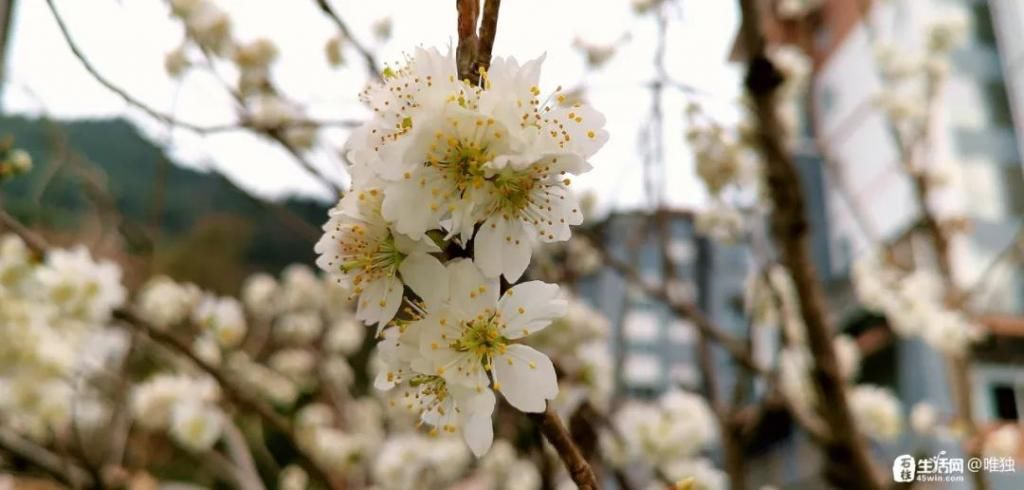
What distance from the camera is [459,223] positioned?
1.32ft

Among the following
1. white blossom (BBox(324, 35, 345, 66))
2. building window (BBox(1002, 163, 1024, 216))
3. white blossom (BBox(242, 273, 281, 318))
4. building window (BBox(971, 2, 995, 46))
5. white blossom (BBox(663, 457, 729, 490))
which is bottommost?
white blossom (BBox(663, 457, 729, 490))

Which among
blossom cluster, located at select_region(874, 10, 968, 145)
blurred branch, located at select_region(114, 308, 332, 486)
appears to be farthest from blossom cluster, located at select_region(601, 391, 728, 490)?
blossom cluster, located at select_region(874, 10, 968, 145)

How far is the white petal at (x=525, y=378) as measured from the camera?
1.30ft

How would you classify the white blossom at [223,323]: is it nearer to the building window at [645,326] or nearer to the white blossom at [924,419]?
the building window at [645,326]

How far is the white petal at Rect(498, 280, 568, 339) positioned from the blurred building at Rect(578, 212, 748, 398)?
1603 mm

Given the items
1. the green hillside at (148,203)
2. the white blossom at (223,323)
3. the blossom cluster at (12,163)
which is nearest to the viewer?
the blossom cluster at (12,163)

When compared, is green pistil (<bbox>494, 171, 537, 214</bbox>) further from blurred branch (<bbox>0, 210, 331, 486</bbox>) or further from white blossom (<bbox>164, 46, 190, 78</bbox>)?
white blossom (<bbox>164, 46, 190, 78</bbox>)

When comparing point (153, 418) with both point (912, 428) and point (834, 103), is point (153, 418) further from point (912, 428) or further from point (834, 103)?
point (834, 103)

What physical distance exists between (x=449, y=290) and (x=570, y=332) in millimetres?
1411

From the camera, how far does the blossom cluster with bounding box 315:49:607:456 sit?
396 millimetres

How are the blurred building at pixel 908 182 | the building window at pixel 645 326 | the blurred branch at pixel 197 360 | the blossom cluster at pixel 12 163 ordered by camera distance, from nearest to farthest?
the blossom cluster at pixel 12 163 → the blurred branch at pixel 197 360 → the blurred building at pixel 908 182 → the building window at pixel 645 326

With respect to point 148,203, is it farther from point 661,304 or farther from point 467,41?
point 467,41

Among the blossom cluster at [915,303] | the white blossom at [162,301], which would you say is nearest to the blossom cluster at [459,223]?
the white blossom at [162,301]

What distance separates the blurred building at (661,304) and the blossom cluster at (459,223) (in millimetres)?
1603
